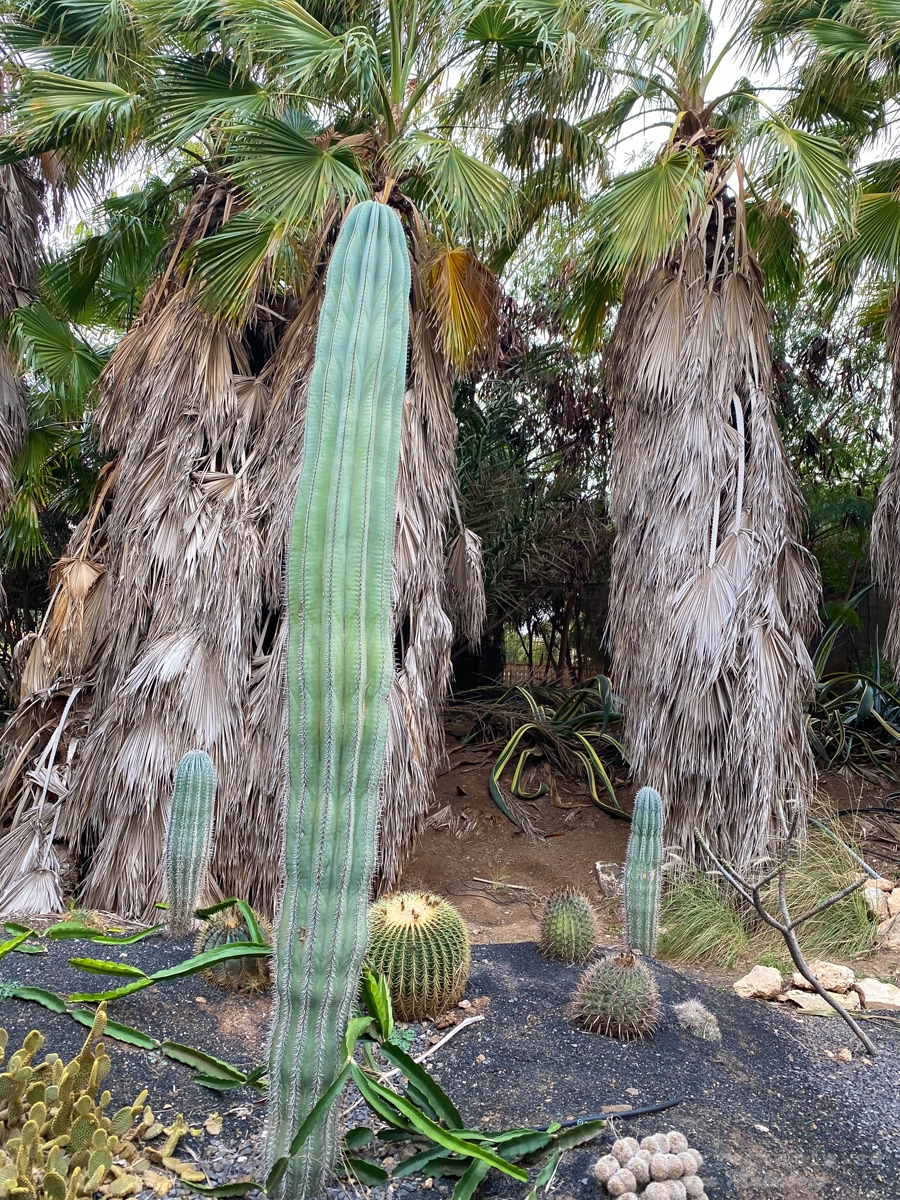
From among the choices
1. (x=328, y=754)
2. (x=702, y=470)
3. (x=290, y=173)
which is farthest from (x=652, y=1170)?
(x=290, y=173)

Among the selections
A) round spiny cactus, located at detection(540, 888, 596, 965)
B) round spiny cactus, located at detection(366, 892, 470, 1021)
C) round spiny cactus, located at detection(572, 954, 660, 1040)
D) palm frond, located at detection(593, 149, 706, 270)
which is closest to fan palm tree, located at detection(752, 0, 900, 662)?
palm frond, located at detection(593, 149, 706, 270)

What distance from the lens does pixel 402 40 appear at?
580 cm

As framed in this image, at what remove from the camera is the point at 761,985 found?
4328 mm

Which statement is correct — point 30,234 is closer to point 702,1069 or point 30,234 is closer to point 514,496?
point 514,496

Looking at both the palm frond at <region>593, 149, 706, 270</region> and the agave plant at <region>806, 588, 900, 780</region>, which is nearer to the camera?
the palm frond at <region>593, 149, 706, 270</region>

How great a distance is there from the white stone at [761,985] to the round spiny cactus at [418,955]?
57.4 inches

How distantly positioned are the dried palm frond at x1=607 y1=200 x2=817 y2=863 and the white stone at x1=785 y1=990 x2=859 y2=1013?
1951 millimetres

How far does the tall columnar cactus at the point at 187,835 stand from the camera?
4.20m

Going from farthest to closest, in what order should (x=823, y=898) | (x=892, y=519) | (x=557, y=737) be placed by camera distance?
(x=557, y=737) < (x=892, y=519) < (x=823, y=898)

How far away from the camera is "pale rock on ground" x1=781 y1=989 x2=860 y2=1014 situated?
163 inches

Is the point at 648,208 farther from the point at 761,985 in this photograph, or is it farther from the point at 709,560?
the point at 761,985

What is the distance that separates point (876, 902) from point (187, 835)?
4.23m

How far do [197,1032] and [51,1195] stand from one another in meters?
1.11

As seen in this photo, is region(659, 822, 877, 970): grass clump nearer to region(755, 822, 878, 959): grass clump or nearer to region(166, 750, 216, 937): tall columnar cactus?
region(755, 822, 878, 959): grass clump
